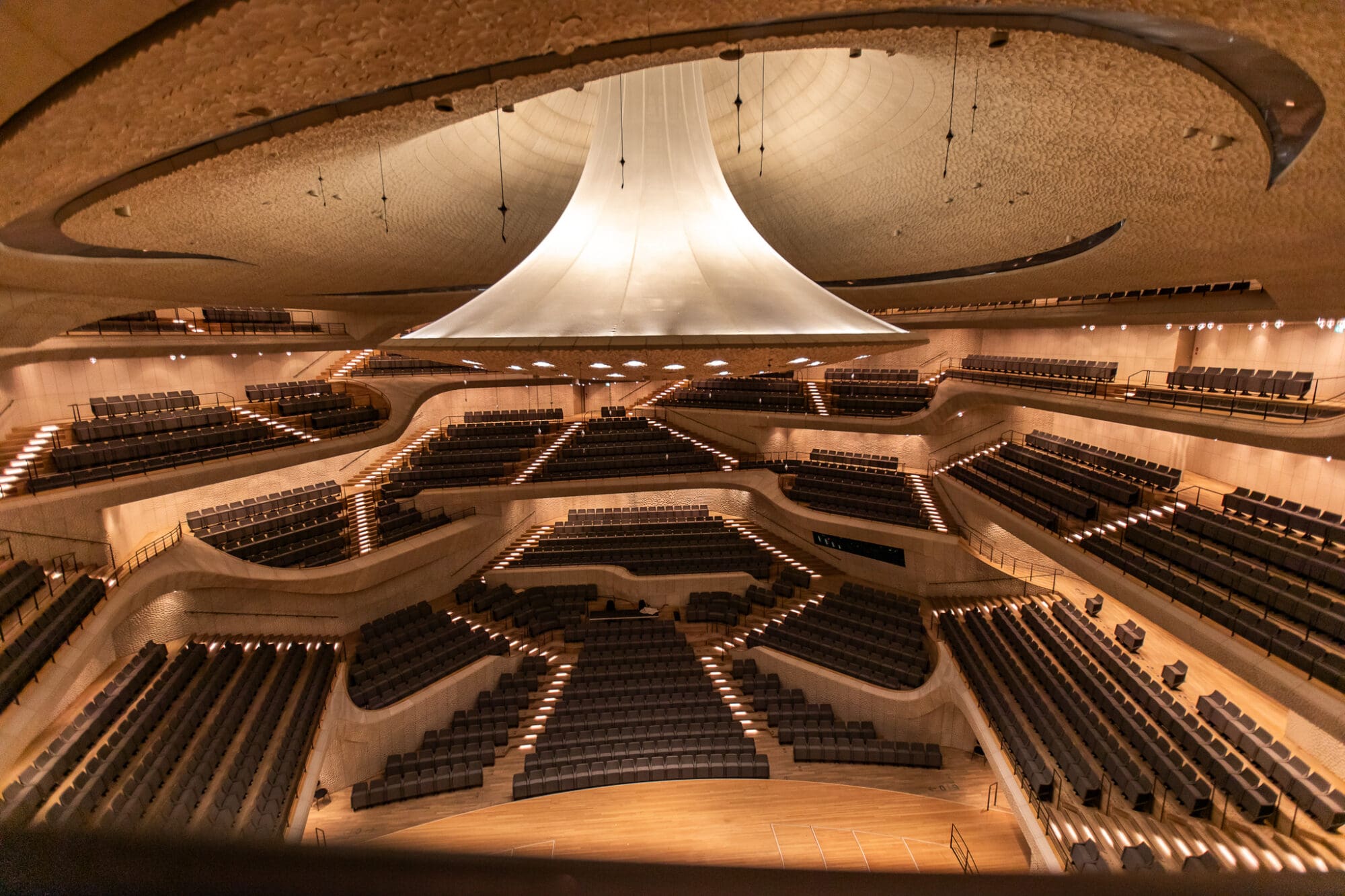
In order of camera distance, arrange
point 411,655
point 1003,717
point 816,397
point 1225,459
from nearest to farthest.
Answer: point 1003,717, point 411,655, point 1225,459, point 816,397

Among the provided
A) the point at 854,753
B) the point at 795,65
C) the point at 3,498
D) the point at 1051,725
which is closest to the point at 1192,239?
the point at 795,65

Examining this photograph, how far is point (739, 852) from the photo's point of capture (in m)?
9.61

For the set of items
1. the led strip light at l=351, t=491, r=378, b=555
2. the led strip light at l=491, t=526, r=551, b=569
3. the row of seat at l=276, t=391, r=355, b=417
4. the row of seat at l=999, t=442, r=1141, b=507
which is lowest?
the led strip light at l=491, t=526, r=551, b=569

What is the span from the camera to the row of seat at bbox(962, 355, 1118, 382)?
16953 millimetres

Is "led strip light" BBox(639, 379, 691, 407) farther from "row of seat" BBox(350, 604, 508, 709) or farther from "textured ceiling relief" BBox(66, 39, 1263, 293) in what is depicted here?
"row of seat" BBox(350, 604, 508, 709)

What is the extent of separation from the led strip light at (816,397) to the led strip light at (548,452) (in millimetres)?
8216

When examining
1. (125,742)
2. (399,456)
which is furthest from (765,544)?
(125,742)

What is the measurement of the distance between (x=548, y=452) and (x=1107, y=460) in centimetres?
1571

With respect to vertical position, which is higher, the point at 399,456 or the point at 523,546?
the point at 399,456

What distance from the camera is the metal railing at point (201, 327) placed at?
611 inches

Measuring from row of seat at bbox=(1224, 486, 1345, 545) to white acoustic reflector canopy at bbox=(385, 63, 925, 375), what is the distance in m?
10.4

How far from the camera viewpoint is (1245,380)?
41.3 ft

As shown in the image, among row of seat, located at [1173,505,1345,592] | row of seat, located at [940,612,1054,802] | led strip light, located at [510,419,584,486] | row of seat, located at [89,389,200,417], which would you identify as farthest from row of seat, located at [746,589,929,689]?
row of seat, located at [89,389,200,417]

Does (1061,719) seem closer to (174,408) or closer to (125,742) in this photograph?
(125,742)
